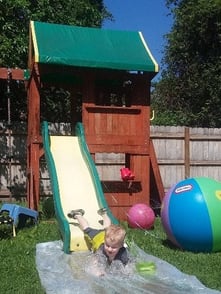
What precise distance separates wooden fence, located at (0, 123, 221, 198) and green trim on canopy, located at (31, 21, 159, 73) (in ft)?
11.1

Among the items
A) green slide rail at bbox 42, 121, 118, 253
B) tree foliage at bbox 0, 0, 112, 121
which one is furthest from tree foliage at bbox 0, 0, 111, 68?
green slide rail at bbox 42, 121, 118, 253

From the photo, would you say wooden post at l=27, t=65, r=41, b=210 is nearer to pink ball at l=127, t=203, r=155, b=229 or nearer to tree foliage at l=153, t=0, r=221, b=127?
pink ball at l=127, t=203, r=155, b=229

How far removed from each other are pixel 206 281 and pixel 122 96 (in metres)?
8.25

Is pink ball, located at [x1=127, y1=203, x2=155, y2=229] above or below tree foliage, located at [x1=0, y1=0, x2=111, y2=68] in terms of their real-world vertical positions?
below

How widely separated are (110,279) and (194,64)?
52.9 ft

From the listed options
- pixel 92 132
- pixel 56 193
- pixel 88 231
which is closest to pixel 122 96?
pixel 92 132

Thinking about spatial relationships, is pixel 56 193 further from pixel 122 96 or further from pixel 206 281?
pixel 122 96

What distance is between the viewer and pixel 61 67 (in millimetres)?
10570

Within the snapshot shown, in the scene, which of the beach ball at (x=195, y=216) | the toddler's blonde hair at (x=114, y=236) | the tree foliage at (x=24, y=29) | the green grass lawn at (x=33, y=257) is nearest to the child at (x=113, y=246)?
the toddler's blonde hair at (x=114, y=236)

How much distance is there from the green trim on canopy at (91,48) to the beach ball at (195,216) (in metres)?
3.92

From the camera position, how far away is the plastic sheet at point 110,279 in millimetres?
5371

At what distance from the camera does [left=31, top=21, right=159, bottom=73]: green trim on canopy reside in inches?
408

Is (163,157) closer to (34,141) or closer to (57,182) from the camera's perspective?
(34,141)

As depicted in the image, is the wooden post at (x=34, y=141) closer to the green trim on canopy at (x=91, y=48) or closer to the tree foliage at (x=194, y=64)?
the green trim on canopy at (x=91, y=48)
